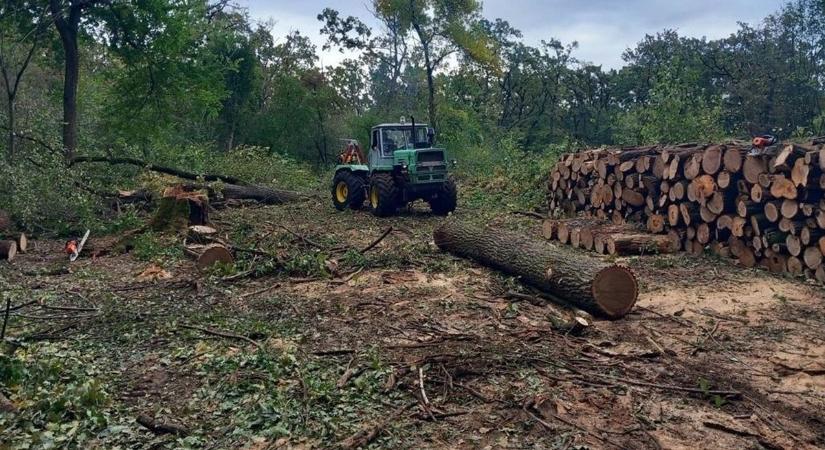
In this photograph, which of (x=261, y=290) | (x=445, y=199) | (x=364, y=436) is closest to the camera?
(x=364, y=436)

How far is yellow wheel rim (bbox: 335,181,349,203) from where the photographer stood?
1475 centimetres

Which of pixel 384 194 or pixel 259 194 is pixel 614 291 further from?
pixel 259 194

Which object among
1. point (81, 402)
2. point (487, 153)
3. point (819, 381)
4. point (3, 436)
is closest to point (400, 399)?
point (81, 402)

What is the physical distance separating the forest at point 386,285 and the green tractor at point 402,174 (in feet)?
0.18

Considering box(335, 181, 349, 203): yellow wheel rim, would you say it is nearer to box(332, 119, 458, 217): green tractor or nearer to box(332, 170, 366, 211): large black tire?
box(332, 170, 366, 211): large black tire

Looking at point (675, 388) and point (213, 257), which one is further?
point (213, 257)

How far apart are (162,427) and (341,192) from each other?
11.5 m

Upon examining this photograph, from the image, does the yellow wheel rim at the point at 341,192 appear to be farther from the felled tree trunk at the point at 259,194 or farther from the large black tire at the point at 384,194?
the felled tree trunk at the point at 259,194

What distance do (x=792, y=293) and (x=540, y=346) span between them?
12.0 feet

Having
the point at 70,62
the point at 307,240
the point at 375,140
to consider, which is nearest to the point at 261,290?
the point at 307,240

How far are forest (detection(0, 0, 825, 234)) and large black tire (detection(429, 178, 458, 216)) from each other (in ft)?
20.5

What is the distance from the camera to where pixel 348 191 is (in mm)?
14297

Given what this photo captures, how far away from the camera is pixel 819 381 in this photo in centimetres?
445

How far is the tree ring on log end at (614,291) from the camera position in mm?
5859
